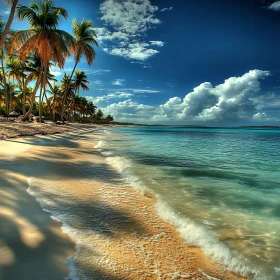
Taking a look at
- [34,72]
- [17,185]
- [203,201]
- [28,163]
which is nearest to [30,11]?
[34,72]

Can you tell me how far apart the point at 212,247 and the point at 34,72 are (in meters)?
35.9

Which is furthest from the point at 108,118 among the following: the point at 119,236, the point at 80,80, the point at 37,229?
the point at 119,236

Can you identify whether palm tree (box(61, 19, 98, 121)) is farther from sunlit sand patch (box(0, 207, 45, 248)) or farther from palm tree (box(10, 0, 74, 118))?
sunlit sand patch (box(0, 207, 45, 248))

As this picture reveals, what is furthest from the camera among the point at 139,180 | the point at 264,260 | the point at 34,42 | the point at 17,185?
the point at 34,42

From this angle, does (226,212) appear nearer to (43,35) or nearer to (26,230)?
(26,230)

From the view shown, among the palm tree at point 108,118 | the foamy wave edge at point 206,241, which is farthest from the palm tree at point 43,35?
the palm tree at point 108,118

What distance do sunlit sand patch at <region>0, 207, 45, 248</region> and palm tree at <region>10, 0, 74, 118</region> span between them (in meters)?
23.4

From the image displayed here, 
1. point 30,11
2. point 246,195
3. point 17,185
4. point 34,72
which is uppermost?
point 30,11

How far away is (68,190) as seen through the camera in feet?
15.3

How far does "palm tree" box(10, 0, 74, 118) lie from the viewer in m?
22.2

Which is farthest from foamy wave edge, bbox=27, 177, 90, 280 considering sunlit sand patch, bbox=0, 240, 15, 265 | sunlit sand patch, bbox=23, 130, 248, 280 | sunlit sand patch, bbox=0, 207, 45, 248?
sunlit sand patch, bbox=0, 240, 15, 265

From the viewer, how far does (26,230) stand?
2.78 m

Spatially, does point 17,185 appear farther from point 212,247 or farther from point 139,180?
point 212,247

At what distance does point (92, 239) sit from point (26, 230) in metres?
0.90
